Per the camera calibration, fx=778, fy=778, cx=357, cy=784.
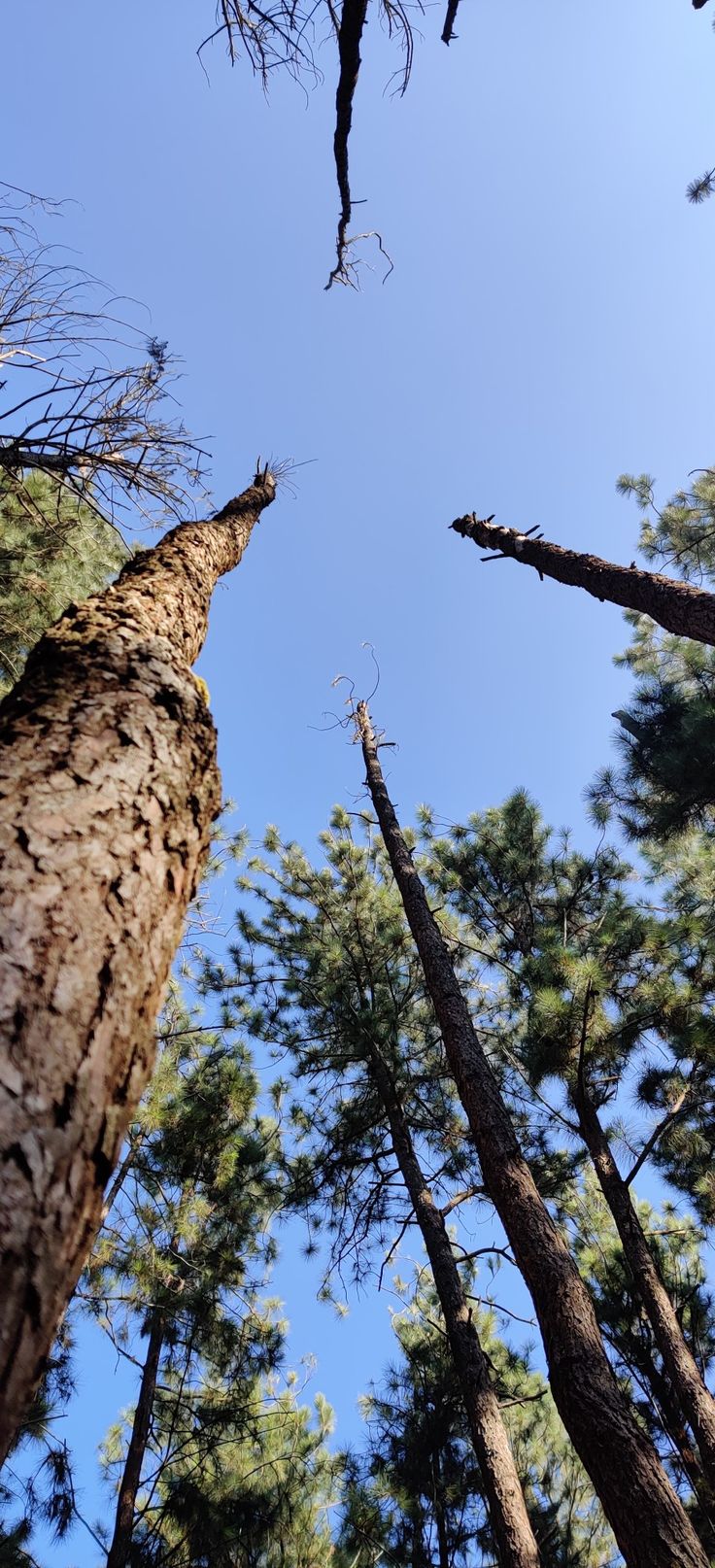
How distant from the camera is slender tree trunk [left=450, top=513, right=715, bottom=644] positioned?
5.11m

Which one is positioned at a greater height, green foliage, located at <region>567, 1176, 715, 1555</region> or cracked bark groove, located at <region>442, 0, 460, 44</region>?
cracked bark groove, located at <region>442, 0, 460, 44</region>

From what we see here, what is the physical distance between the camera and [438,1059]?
27.1 ft

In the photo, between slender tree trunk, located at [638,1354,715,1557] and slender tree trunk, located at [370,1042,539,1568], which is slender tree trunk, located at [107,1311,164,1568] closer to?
slender tree trunk, located at [370,1042,539,1568]

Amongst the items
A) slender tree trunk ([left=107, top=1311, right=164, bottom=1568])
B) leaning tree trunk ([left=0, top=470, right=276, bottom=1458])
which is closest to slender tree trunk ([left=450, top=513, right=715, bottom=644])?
leaning tree trunk ([left=0, top=470, right=276, bottom=1458])

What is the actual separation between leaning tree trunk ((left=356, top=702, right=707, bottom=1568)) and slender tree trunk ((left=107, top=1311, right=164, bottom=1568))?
3.12 metres

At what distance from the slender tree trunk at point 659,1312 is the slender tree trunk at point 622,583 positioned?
319 centimetres

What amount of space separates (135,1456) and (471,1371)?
2339mm

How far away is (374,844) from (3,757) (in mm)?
8469

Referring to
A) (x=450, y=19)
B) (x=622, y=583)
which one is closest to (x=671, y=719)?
(x=622, y=583)

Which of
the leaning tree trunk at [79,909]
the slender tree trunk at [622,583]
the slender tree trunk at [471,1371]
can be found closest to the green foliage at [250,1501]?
the slender tree trunk at [471,1371]

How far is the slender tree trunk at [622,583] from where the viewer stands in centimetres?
511

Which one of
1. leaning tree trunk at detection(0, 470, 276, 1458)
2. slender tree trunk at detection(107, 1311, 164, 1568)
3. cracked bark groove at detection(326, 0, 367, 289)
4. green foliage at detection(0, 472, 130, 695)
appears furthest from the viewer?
green foliage at detection(0, 472, 130, 695)

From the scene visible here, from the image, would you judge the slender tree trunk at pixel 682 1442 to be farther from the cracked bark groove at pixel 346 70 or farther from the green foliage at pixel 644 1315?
the cracked bark groove at pixel 346 70

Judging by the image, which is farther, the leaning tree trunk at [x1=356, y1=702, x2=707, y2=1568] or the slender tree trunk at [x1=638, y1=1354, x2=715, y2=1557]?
the slender tree trunk at [x1=638, y1=1354, x2=715, y2=1557]
